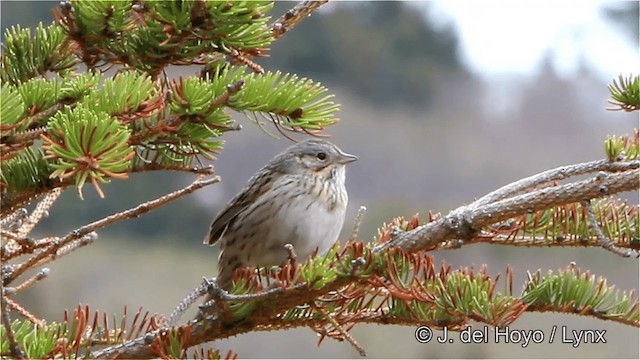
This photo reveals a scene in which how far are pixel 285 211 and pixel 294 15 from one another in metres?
1.15

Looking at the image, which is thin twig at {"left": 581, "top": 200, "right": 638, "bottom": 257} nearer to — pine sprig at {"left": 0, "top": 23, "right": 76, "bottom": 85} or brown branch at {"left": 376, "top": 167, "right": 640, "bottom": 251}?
brown branch at {"left": 376, "top": 167, "right": 640, "bottom": 251}

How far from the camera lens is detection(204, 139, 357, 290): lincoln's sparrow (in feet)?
11.4

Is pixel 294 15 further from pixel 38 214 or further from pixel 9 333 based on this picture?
pixel 9 333

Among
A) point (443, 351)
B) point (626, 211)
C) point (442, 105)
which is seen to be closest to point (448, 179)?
point (442, 105)

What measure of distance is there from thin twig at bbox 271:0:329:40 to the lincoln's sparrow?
1049mm

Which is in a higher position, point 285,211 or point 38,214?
point 285,211

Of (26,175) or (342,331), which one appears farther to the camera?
(342,331)

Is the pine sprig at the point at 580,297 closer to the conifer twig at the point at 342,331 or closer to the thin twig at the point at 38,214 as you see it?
the conifer twig at the point at 342,331

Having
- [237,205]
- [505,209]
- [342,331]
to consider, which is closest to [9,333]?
[342,331]

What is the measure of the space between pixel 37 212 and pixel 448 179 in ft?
40.4

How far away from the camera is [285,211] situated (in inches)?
140

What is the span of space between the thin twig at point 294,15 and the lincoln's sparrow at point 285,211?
1049mm

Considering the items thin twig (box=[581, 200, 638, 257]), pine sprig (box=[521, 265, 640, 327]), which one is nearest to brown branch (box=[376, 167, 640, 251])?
thin twig (box=[581, 200, 638, 257])

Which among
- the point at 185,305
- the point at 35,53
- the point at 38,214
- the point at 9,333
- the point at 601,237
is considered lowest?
the point at 9,333
